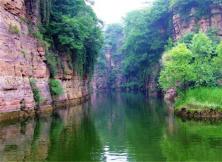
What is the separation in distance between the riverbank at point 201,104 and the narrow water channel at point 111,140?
102 inches

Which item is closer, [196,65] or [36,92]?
[196,65]

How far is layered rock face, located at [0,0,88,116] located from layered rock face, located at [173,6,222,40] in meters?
27.9

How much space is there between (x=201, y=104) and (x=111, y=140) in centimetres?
1317

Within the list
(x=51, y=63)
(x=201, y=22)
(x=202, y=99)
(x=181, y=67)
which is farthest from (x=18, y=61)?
(x=201, y=22)

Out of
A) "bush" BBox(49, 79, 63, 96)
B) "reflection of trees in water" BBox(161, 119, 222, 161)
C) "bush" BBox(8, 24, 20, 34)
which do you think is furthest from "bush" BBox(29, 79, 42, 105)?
"reflection of trees in water" BBox(161, 119, 222, 161)

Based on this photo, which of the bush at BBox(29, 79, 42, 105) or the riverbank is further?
the bush at BBox(29, 79, 42, 105)

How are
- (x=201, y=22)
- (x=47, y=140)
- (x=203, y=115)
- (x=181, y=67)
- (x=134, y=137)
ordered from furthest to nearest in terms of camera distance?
(x=201, y=22) < (x=181, y=67) < (x=203, y=115) < (x=134, y=137) < (x=47, y=140)

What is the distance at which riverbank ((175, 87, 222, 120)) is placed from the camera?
33.2 metres

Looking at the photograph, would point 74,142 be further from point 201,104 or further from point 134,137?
point 201,104

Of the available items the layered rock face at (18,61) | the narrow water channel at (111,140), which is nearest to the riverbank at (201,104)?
the narrow water channel at (111,140)

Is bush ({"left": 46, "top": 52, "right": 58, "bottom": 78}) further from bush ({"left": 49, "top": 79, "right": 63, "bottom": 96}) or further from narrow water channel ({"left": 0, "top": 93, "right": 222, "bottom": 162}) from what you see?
narrow water channel ({"left": 0, "top": 93, "right": 222, "bottom": 162})

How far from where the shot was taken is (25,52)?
40.2 meters

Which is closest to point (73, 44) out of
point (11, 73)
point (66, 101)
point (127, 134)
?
point (66, 101)

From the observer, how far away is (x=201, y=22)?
Answer: 63906 mm
